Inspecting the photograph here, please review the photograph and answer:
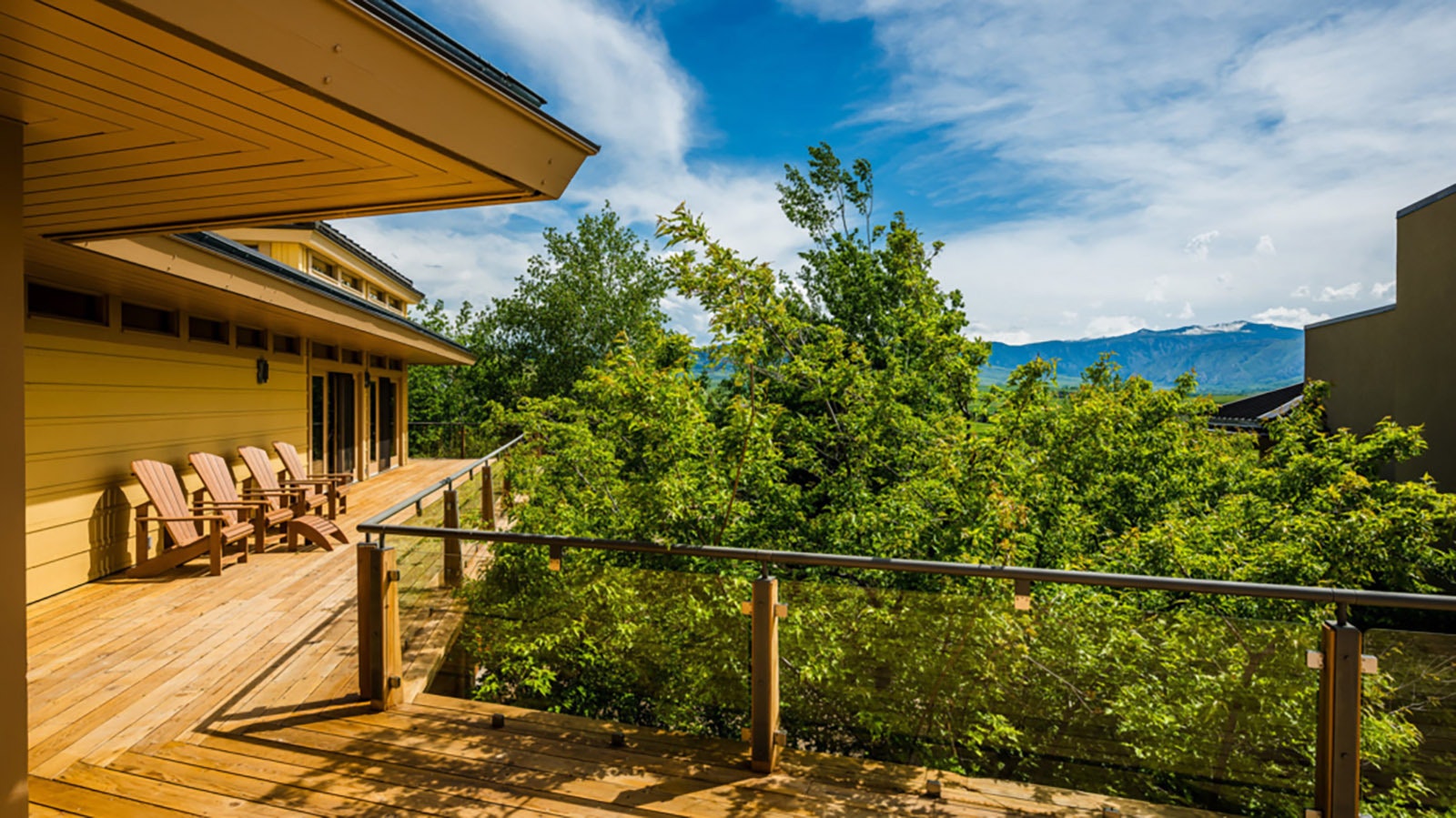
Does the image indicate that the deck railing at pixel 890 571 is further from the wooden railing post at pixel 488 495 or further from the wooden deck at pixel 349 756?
the wooden railing post at pixel 488 495

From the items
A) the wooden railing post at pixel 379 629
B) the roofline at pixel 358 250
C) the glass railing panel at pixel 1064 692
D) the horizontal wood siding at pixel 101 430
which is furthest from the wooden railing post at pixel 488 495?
the roofline at pixel 358 250

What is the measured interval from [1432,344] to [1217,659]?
360 inches

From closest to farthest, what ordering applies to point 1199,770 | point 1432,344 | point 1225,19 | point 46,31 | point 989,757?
point 46,31
point 1199,770
point 989,757
point 1432,344
point 1225,19

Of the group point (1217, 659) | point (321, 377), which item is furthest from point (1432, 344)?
point (321, 377)

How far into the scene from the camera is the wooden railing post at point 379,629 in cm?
342

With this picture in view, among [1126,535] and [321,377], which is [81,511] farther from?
[1126,535]

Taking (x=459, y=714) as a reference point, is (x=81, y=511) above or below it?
above

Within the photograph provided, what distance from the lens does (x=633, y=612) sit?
336 centimetres

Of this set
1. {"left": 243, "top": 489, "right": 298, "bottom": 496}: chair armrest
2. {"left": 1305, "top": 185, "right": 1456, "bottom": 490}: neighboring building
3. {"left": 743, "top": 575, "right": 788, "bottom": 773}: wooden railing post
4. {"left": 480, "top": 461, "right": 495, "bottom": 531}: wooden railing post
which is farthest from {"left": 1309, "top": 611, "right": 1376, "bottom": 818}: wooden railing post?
{"left": 243, "top": 489, "right": 298, "bottom": 496}: chair armrest

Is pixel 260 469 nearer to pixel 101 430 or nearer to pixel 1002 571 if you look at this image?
pixel 101 430

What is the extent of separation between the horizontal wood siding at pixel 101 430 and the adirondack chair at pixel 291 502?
0.31 meters

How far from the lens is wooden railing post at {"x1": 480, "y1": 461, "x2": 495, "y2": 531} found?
5698mm

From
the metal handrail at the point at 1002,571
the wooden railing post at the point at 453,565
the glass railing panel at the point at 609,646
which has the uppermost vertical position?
the metal handrail at the point at 1002,571

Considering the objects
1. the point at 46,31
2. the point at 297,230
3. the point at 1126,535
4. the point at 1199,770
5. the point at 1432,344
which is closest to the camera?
the point at 46,31
